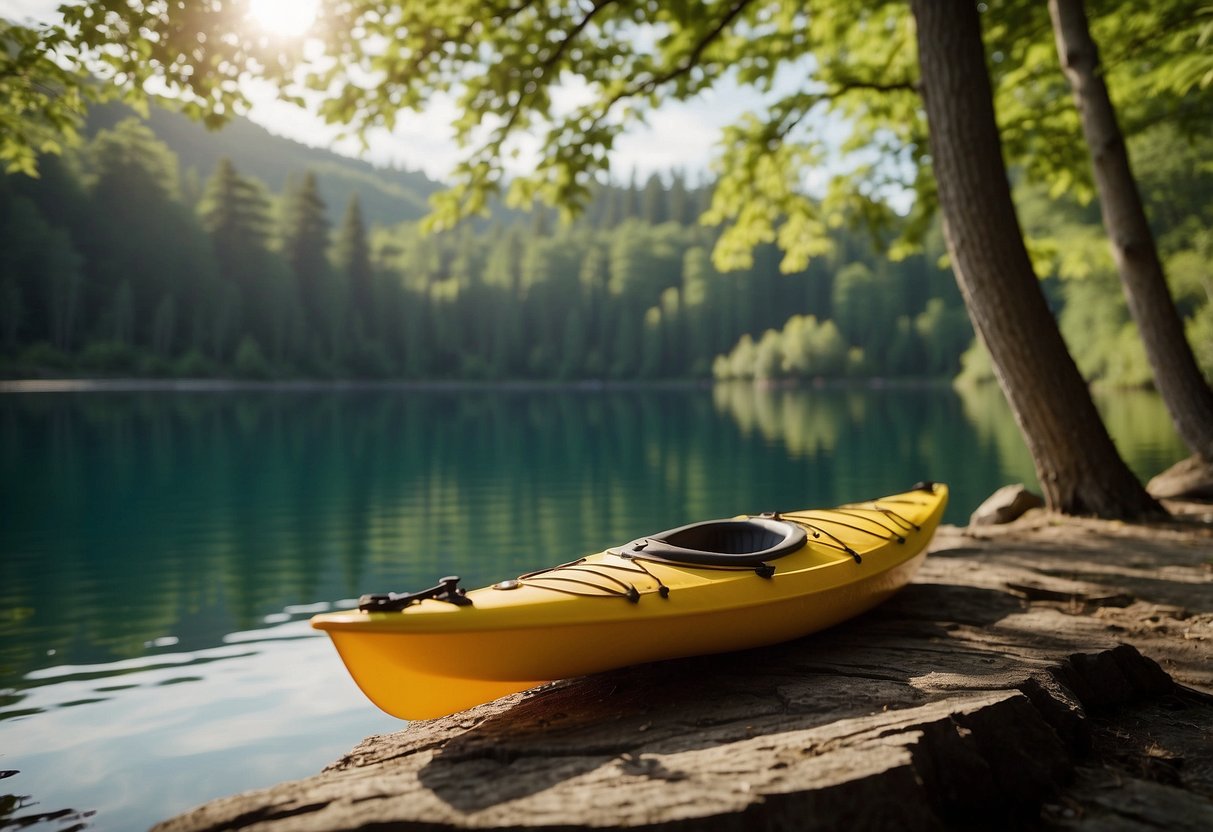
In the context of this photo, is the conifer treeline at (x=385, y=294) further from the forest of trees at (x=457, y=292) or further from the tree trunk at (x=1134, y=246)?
the tree trunk at (x=1134, y=246)

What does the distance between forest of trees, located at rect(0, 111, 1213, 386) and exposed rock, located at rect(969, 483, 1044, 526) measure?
1775 cm

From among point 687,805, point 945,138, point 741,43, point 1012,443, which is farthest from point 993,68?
point 1012,443

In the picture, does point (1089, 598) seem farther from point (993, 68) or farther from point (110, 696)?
point (993, 68)

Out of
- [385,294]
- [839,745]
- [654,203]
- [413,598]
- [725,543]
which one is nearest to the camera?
[839,745]

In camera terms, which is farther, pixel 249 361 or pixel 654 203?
pixel 654 203

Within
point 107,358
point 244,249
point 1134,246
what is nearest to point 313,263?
point 244,249

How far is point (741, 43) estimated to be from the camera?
786 cm

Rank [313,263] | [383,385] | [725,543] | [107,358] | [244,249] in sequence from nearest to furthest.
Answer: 1. [725,543]
2. [107,358]
3. [244,249]
4. [313,263]
5. [383,385]

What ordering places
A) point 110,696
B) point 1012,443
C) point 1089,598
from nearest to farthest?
point 1089,598, point 110,696, point 1012,443

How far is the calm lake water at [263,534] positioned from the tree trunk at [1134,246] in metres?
3.31

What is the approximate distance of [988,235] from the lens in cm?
586

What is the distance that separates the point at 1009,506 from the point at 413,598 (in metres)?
Answer: 6.38

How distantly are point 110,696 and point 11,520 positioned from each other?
6.82 metres

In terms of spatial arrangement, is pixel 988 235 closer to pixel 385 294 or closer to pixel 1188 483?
pixel 1188 483
